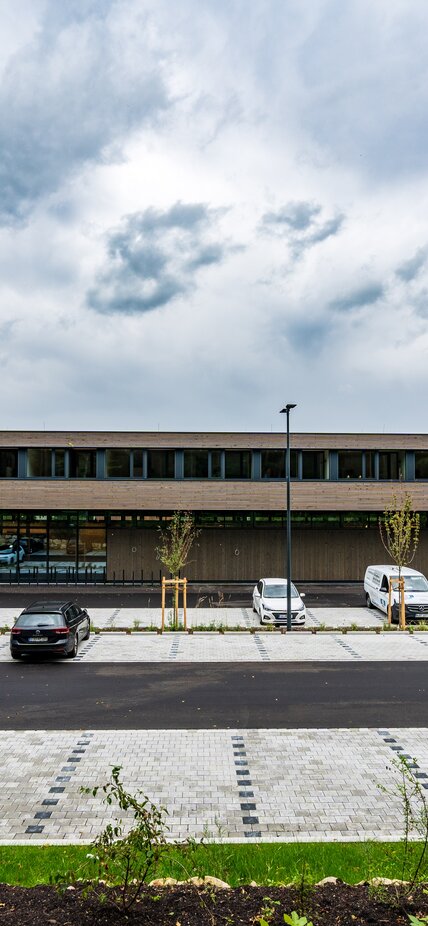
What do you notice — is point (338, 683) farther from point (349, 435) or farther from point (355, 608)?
point (349, 435)

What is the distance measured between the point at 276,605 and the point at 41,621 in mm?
8873

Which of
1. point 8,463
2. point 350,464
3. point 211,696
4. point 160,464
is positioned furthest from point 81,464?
point 211,696

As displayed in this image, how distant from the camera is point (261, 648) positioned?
58.5 ft

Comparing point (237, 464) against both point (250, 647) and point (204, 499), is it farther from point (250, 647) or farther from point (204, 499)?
point (250, 647)

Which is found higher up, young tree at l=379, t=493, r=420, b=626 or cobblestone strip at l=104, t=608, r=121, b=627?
young tree at l=379, t=493, r=420, b=626

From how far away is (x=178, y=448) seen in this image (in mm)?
31734

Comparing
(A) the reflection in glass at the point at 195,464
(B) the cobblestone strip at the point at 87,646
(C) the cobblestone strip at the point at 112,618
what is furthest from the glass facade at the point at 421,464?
(B) the cobblestone strip at the point at 87,646

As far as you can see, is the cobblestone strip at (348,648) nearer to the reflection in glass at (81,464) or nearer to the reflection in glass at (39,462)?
the reflection in glass at (81,464)

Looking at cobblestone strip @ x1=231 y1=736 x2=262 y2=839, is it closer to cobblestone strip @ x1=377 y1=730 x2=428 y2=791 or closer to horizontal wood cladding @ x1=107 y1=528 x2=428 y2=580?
cobblestone strip @ x1=377 y1=730 x2=428 y2=791

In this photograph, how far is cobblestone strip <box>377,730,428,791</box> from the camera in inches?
348

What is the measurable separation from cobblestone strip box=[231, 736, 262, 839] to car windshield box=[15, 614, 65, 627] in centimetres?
694

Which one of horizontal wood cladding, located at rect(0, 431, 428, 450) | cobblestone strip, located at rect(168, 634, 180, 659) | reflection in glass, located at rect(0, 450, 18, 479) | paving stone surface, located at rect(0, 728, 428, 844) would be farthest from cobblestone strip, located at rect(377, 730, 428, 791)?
reflection in glass, located at rect(0, 450, 18, 479)

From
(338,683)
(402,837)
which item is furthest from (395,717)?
(402,837)

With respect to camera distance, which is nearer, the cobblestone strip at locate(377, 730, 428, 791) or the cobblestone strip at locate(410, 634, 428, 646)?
the cobblestone strip at locate(377, 730, 428, 791)
